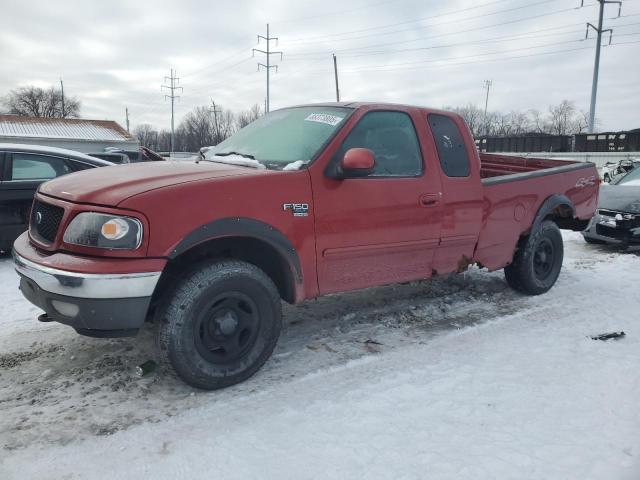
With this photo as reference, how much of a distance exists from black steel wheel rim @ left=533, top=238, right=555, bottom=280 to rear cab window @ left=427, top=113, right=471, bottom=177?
1.59 metres

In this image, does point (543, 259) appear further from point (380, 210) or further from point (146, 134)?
point (146, 134)

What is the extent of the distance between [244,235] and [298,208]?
1.44ft

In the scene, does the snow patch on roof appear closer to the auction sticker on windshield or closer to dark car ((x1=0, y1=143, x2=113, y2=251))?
dark car ((x1=0, y1=143, x2=113, y2=251))

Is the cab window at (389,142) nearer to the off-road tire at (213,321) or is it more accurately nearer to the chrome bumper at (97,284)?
the off-road tire at (213,321)

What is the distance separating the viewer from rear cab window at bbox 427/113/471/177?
427 cm

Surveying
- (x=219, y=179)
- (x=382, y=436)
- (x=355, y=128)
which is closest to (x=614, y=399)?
(x=382, y=436)

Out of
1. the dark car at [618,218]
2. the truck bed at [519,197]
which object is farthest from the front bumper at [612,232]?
the truck bed at [519,197]

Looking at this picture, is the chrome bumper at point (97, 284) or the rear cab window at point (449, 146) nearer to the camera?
the chrome bumper at point (97, 284)

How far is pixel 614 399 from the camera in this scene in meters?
→ 3.08

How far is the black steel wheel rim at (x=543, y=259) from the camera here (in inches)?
211

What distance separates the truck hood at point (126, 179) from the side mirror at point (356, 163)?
0.55m

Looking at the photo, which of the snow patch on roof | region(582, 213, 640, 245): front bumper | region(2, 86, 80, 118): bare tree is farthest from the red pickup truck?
region(2, 86, 80, 118): bare tree

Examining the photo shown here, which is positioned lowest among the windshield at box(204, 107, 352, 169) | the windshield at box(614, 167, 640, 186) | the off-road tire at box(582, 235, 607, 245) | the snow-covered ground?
the snow-covered ground

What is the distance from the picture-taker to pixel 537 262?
5.39 m
